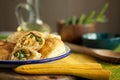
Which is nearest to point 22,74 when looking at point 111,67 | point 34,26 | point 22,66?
point 22,66

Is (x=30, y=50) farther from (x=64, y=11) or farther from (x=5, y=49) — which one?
(x=64, y=11)

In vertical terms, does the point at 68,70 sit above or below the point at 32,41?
below

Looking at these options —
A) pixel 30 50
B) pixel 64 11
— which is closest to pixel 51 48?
pixel 30 50

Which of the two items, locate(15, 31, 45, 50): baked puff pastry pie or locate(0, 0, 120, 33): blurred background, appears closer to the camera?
locate(15, 31, 45, 50): baked puff pastry pie

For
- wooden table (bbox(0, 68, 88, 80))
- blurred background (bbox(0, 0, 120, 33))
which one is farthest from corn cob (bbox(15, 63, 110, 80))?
blurred background (bbox(0, 0, 120, 33))

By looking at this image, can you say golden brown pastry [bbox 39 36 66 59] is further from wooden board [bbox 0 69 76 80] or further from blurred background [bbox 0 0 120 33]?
blurred background [bbox 0 0 120 33]

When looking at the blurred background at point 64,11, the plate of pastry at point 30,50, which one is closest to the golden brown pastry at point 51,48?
the plate of pastry at point 30,50

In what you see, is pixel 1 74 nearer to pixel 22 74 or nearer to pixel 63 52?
pixel 22 74
